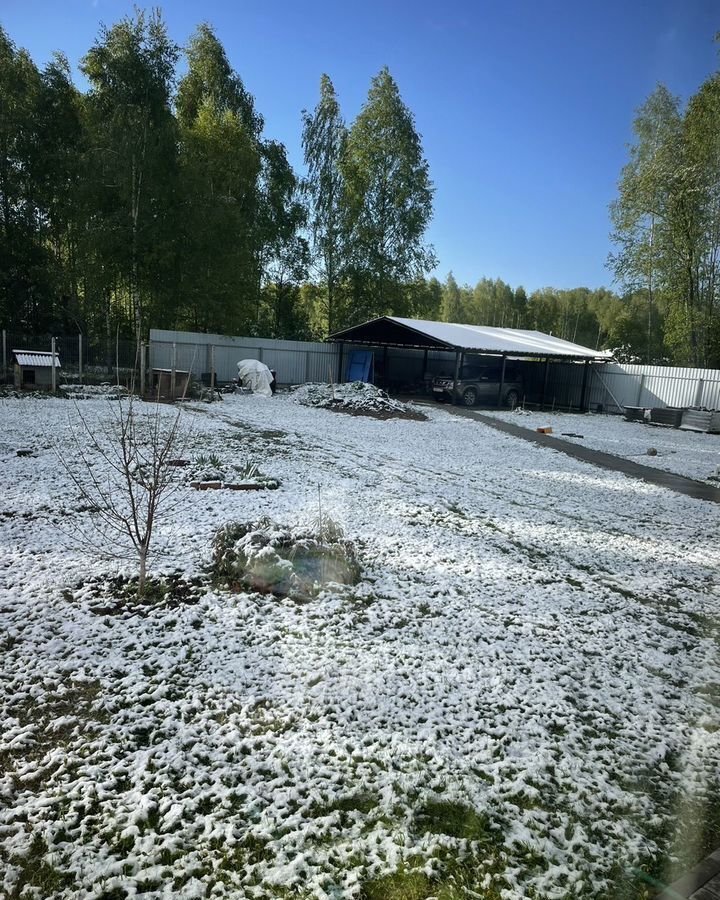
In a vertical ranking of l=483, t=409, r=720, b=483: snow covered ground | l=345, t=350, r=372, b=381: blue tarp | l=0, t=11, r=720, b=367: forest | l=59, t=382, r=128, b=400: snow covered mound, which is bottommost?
l=483, t=409, r=720, b=483: snow covered ground

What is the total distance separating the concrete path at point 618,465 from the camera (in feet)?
24.9

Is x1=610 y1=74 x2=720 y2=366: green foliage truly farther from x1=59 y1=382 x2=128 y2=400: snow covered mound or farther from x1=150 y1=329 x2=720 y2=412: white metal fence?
x1=59 y1=382 x2=128 y2=400: snow covered mound

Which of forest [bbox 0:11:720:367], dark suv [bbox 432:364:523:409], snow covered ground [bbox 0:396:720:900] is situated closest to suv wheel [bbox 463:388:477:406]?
dark suv [bbox 432:364:523:409]

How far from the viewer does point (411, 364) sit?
78.1 ft

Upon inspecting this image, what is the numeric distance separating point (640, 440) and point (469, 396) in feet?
22.1

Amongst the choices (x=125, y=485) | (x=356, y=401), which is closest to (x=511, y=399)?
(x=356, y=401)

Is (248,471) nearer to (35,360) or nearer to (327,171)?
(35,360)

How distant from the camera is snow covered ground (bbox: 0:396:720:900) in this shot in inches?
66.9

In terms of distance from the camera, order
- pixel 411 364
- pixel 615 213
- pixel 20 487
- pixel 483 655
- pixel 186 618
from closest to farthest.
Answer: pixel 483 655 < pixel 186 618 < pixel 20 487 < pixel 615 213 < pixel 411 364

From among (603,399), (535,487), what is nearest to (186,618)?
(535,487)

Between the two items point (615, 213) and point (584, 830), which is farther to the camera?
point (615, 213)

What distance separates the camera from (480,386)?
18.8 metres

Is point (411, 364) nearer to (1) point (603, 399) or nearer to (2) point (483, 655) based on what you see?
(1) point (603, 399)

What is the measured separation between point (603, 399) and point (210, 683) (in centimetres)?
2030
